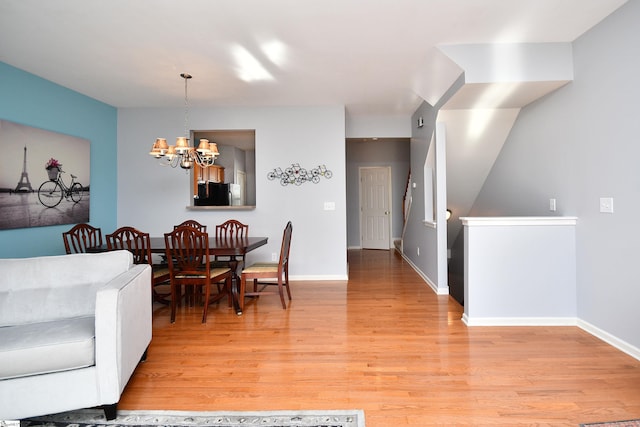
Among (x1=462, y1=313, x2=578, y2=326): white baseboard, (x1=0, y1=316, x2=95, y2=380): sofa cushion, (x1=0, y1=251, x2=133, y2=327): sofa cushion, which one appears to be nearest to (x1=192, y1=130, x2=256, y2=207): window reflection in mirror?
(x1=0, y1=251, x2=133, y2=327): sofa cushion

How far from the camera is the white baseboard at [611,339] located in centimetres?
242

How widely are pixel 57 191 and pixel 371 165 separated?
6.29 metres

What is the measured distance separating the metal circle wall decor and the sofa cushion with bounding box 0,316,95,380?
11.1 feet

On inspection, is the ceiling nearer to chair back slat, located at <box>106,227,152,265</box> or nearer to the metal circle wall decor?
the metal circle wall decor

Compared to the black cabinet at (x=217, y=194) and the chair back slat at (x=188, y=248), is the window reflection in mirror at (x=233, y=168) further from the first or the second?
the chair back slat at (x=188, y=248)

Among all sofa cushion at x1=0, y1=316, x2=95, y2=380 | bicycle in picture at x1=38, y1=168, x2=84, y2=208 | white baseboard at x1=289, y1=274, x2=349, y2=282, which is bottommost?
white baseboard at x1=289, y1=274, x2=349, y2=282

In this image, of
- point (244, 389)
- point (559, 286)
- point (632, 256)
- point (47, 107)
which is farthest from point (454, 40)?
point (47, 107)

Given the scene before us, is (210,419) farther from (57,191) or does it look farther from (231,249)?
(57,191)

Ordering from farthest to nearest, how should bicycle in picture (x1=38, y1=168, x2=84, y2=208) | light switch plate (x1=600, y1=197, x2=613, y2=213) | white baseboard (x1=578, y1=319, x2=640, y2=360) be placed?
bicycle in picture (x1=38, y1=168, x2=84, y2=208)
light switch plate (x1=600, y1=197, x2=613, y2=213)
white baseboard (x1=578, y1=319, x2=640, y2=360)

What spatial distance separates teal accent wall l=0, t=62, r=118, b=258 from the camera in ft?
11.4

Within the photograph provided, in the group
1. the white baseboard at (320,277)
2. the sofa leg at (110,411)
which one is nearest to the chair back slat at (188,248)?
the sofa leg at (110,411)

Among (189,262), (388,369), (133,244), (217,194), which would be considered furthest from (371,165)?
(388,369)

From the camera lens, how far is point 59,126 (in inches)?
158

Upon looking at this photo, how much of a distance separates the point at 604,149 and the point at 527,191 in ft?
3.89
